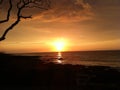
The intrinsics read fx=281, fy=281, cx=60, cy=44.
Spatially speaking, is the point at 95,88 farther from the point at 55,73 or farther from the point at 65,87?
the point at 55,73

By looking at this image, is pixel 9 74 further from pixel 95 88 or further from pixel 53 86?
pixel 95 88

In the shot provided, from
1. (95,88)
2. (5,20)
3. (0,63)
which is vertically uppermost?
(5,20)

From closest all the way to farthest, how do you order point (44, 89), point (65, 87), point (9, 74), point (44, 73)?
point (44, 89), point (65, 87), point (9, 74), point (44, 73)

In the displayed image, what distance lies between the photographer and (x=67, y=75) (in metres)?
22.5

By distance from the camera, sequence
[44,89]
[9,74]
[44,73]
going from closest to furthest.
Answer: [44,89] < [9,74] < [44,73]

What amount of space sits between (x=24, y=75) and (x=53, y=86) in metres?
2.69

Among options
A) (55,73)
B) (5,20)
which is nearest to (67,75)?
(55,73)

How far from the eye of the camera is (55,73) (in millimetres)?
22672

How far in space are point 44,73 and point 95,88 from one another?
456cm

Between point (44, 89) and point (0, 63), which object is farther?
point (0, 63)

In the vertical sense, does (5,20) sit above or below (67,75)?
above

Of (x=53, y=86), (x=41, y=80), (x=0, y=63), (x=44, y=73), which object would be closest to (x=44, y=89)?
(x=53, y=86)

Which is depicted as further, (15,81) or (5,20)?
(15,81)

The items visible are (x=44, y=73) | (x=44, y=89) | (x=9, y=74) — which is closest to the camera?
(x=44, y=89)
